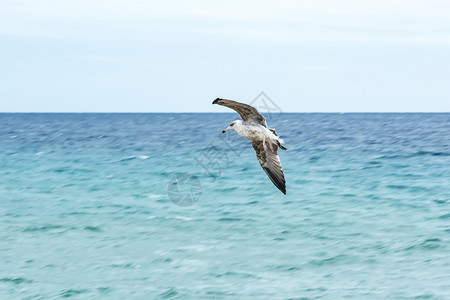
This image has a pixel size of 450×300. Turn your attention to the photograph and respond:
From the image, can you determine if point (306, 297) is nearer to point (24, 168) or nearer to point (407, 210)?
point (407, 210)

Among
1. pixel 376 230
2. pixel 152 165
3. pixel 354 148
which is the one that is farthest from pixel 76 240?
pixel 354 148

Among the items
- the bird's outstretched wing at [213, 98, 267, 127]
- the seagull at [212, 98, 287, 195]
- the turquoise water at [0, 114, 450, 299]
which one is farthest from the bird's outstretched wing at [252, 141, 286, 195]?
the turquoise water at [0, 114, 450, 299]

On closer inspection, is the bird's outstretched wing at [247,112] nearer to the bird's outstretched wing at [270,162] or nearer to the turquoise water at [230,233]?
the bird's outstretched wing at [270,162]

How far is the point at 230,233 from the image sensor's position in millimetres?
19625

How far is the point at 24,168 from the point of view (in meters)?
37.2

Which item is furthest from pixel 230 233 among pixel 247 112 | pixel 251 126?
pixel 251 126

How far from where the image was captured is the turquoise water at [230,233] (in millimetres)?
14719

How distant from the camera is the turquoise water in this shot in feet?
A: 48.3

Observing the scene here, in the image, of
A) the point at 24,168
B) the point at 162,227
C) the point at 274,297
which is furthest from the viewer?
the point at 24,168

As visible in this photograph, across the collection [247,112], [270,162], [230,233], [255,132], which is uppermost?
[247,112]

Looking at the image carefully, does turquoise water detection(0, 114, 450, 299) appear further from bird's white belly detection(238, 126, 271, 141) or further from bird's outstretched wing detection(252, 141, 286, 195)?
bird's white belly detection(238, 126, 271, 141)

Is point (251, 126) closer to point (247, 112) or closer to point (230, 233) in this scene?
point (247, 112)

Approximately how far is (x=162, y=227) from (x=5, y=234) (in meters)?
5.07

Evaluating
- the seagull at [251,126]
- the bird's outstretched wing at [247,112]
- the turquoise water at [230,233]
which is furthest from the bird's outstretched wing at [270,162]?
the turquoise water at [230,233]
